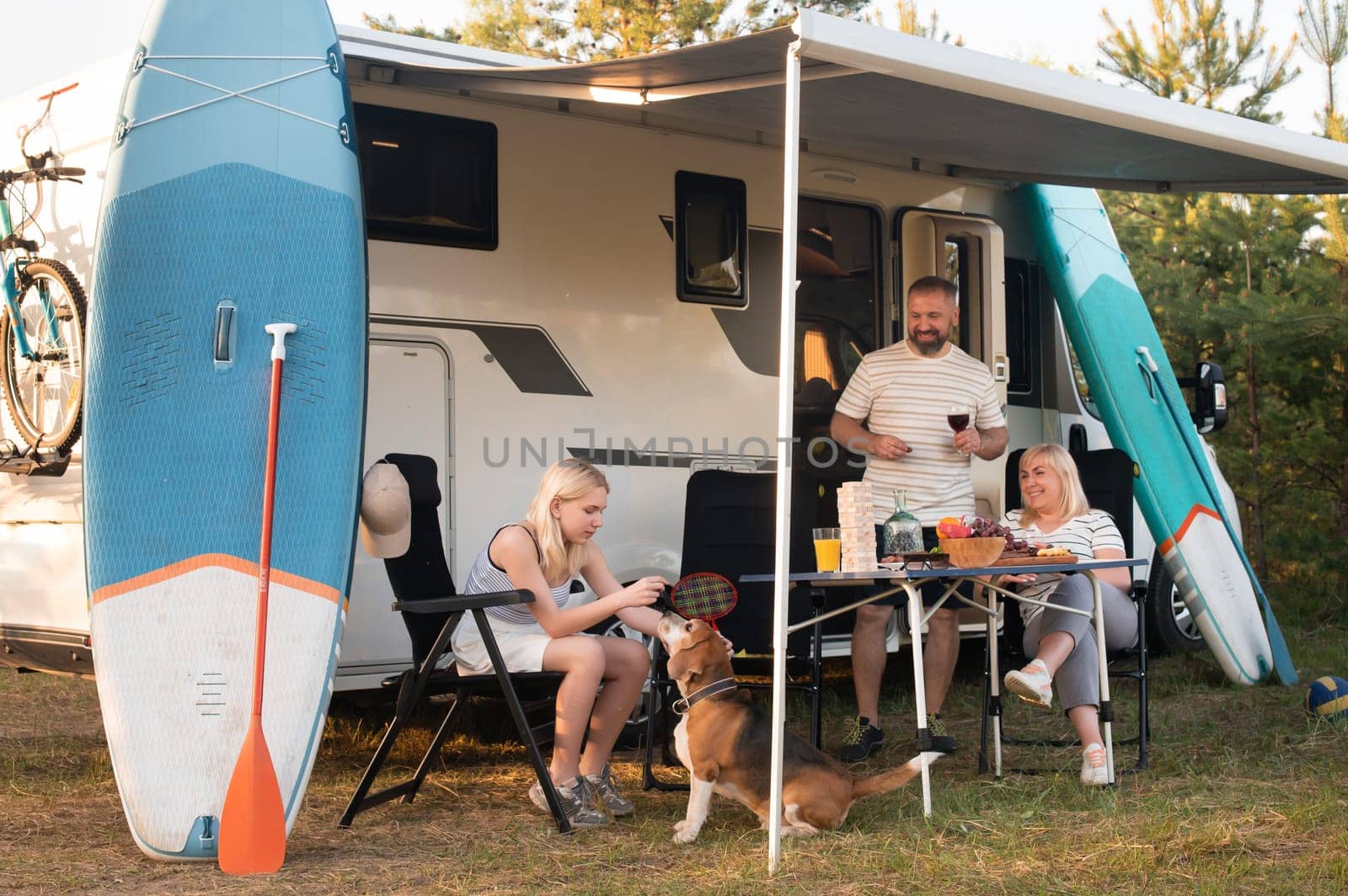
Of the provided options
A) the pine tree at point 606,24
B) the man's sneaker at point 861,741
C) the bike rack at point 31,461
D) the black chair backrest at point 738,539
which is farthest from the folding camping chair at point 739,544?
the pine tree at point 606,24

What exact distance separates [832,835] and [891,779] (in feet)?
0.71

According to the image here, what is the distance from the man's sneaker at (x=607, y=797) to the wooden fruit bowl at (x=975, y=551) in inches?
44.4

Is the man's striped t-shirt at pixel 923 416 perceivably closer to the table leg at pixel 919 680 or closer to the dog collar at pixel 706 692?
the table leg at pixel 919 680

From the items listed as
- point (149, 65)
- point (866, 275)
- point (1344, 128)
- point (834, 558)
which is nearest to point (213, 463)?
point (149, 65)

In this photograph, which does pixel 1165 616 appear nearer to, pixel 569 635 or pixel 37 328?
pixel 569 635

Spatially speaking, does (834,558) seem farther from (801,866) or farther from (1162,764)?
(1162,764)

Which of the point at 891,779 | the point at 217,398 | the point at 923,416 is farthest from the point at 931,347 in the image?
the point at 217,398

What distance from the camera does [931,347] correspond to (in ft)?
17.6

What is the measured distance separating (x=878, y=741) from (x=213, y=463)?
2.31 meters

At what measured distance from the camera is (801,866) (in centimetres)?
364

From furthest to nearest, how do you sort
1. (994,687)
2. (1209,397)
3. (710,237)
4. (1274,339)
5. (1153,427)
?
1. (1274,339)
2. (1209,397)
3. (1153,427)
4. (710,237)
5. (994,687)

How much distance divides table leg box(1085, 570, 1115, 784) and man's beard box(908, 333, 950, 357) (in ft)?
3.44

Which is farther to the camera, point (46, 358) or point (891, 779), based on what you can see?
point (46, 358)

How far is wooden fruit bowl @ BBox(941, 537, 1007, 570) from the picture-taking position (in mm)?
4164
